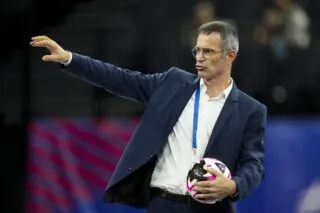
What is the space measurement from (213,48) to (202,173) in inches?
30.6

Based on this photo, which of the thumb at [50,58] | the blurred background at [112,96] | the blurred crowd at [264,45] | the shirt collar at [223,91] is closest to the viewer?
the thumb at [50,58]

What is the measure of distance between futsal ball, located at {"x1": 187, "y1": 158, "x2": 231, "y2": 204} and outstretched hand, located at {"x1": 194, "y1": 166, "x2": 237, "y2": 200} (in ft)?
0.09

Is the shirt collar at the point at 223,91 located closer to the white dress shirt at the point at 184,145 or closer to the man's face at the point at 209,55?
the white dress shirt at the point at 184,145

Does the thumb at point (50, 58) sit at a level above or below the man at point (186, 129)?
above

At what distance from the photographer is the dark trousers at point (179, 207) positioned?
527 centimetres

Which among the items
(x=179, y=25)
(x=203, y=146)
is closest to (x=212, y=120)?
(x=203, y=146)

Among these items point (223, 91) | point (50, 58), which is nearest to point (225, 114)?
point (223, 91)

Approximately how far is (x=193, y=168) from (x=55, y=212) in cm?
359

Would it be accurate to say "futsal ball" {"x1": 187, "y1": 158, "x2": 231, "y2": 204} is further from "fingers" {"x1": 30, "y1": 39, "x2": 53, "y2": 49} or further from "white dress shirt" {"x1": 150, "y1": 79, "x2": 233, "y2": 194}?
"fingers" {"x1": 30, "y1": 39, "x2": 53, "y2": 49}

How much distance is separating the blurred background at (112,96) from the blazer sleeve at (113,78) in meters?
2.96

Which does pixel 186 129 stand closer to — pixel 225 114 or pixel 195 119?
pixel 195 119

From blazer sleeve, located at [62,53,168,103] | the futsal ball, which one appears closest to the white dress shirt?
the futsal ball

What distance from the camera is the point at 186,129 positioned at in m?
5.32

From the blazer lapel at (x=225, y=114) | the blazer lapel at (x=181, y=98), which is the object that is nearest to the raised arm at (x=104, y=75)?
the blazer lapel at (x=181, y=98)
